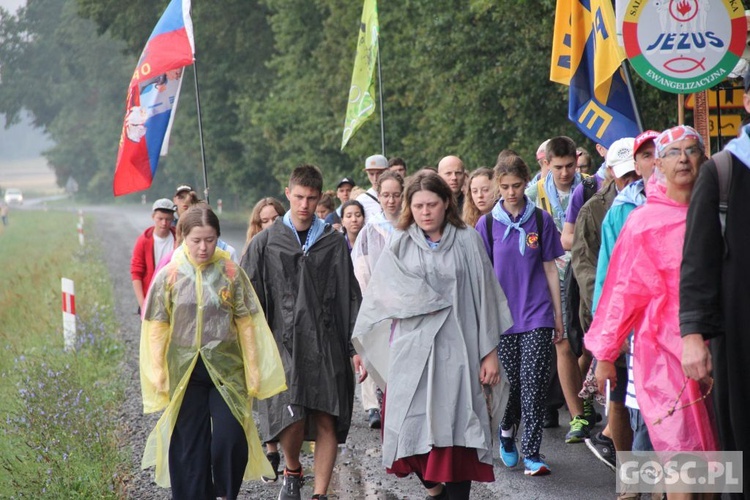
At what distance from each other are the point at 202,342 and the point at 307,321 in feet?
2.58

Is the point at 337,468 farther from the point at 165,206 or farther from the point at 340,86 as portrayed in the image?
the point at 340,86

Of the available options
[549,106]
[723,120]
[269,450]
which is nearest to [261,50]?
[549,106]

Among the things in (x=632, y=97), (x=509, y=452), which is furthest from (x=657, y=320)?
(x=632, y=97)

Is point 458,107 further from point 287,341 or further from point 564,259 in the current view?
point 287,341

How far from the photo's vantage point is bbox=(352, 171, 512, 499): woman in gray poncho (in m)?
6.09

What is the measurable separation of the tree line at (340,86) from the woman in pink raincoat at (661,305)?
13132 millimetres

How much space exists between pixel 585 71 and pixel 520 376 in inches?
130

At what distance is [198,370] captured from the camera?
6.46m

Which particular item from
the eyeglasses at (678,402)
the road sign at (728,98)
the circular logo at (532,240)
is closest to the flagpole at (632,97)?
the road sign at (728,98)

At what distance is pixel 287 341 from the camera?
23.2 feet

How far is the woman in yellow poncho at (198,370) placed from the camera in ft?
21.0

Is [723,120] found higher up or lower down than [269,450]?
higher up

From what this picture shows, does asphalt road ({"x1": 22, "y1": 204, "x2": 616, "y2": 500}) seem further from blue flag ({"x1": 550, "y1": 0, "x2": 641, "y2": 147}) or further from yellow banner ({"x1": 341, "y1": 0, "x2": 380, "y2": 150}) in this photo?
yellow banner ({"x1": 341, "y1": 0, "x2": 380, "y2": 150})

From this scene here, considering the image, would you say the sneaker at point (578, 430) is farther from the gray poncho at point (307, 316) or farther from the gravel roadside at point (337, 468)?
the gray poncho at point (307, 316)
